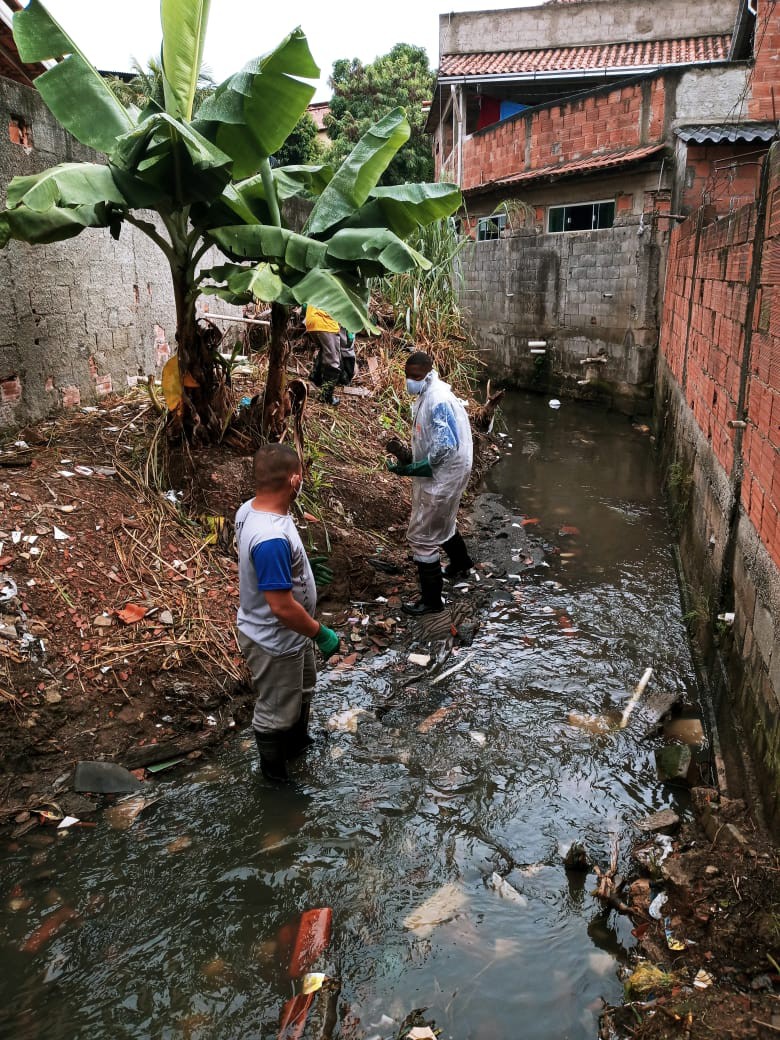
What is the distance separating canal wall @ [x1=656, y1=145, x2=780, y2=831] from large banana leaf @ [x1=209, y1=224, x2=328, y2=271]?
8.69 feet

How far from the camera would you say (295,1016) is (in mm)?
2596

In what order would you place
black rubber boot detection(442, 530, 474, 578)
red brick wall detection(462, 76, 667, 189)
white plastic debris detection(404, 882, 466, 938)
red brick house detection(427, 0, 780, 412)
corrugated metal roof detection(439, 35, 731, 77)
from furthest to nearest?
corrugated metal roof detection(439, 35, 731, 77)
red brick wall detection(462, 76, 667, 189)
red brick house detection(427, 0, 780, 412)
black rubber boot detection(442, 530, 474, 578)
white plastic debris detection(404, 882, 466, 938)

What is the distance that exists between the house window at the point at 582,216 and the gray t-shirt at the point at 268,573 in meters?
13.0

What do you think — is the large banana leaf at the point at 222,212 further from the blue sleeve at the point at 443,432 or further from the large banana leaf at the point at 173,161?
the blue sleeve at the point at 443,432

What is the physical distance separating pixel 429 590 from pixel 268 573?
8.57 feet

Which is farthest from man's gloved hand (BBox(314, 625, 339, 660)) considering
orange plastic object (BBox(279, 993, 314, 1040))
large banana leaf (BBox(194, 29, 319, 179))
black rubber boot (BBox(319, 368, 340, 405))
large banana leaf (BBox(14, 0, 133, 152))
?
black rubber boot (BBox(319, 368, 340, 405))

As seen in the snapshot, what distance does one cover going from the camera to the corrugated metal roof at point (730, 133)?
11.3 m

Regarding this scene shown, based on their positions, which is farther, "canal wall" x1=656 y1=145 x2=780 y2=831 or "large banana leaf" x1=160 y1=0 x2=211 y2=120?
"large banana leaf" x1=160 y1=0 x2=211 y2=120

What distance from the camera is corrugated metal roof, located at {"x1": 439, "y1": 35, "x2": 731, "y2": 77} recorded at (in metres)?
19.6

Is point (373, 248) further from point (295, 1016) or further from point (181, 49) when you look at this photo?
point (295, 1016)

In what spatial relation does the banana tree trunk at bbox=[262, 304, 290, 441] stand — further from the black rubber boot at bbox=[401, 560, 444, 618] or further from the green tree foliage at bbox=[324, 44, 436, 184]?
the green tree foliage at bbox=[324, 44, 436, 184]

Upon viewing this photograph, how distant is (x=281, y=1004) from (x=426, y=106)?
97.1 feet

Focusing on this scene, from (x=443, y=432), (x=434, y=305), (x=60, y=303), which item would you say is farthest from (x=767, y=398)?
(x=434, y=305)

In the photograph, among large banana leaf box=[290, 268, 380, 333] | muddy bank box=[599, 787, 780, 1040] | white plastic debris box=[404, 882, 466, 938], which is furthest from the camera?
large banana leaf box=[290, 268, 380, 333]
